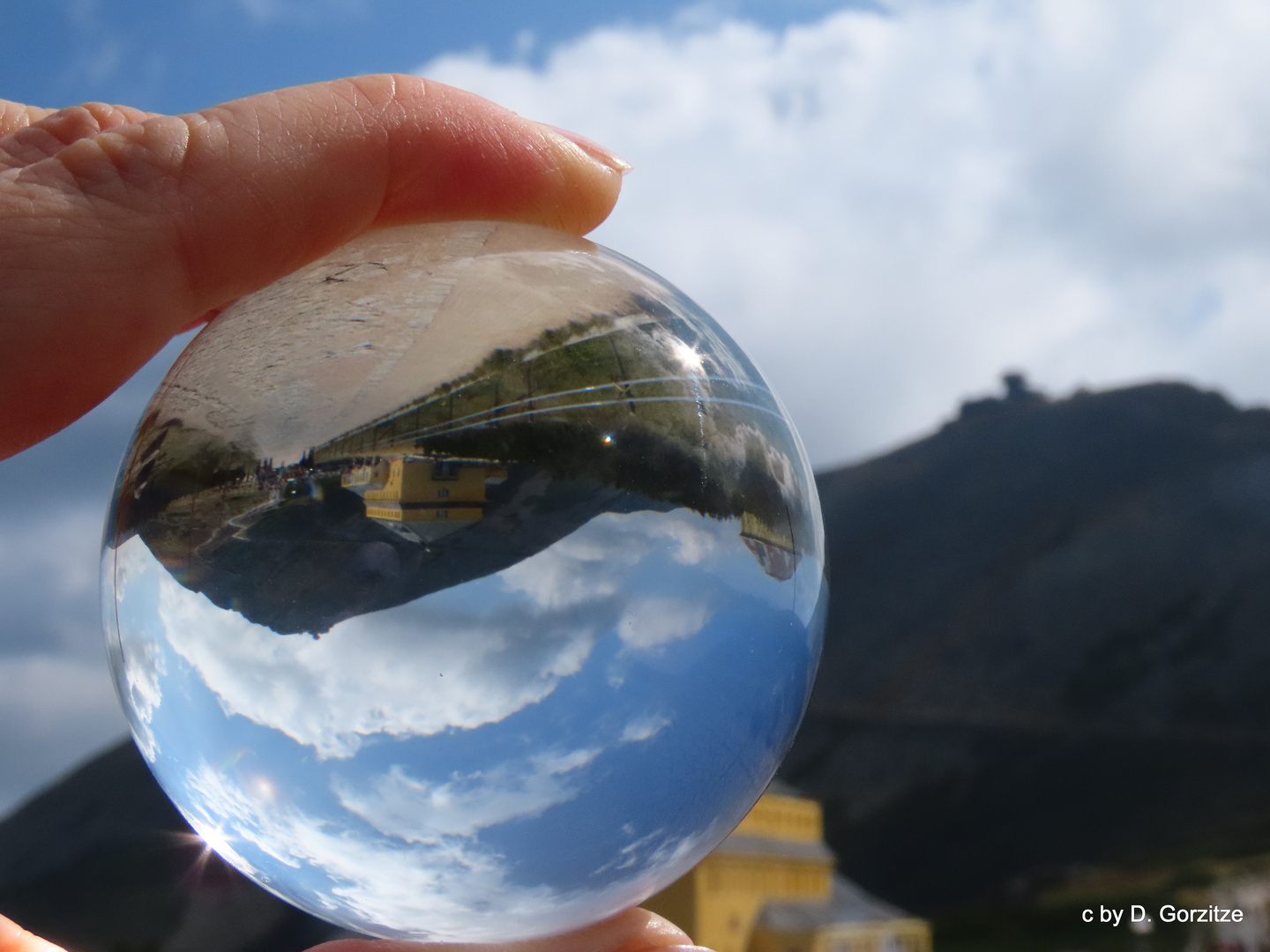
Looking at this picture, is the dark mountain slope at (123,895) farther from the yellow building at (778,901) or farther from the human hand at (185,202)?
the human hand at (185,202)

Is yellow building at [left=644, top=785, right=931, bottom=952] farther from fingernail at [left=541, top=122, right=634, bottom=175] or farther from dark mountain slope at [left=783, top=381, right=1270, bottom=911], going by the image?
dark mountain slope at [left=783, top=381, right=1270, bottom=911]

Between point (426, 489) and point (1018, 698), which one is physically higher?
point (426, 489)

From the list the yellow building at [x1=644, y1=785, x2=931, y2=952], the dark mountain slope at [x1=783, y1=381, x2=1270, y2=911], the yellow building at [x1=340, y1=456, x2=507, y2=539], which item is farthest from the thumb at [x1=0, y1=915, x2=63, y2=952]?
the dark mountain slope at [x1=783, y1=381, x2=1270, y2=911]

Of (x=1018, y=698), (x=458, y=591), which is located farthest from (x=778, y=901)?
(x=1018, y=698)

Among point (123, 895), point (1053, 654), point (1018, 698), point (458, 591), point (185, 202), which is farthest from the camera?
point (1053, 654)

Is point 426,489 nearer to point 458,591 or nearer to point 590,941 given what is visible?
point 458,591

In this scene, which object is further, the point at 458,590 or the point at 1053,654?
the point at 1053,654
